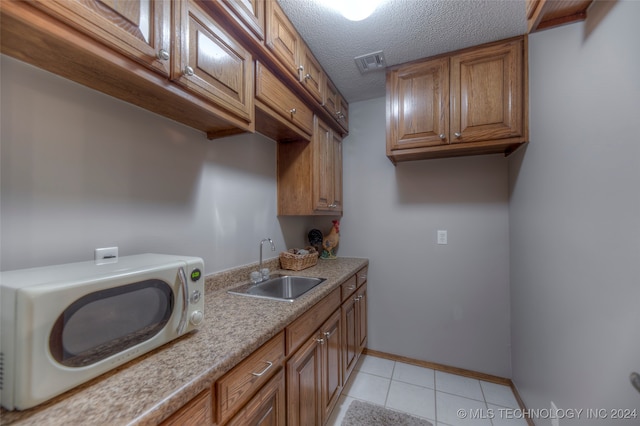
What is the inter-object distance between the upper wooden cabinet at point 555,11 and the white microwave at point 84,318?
1559 mm

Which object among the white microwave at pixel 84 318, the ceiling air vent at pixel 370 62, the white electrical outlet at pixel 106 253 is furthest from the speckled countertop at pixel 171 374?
the ceiling air vent at pixel 370 62

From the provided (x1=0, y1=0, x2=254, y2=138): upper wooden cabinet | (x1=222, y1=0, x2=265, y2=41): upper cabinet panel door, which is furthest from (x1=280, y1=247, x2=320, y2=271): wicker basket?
(x1=222, y1=0, x2=265, y2=41): upper cabinet panel door

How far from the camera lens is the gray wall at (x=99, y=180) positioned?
2.55ft

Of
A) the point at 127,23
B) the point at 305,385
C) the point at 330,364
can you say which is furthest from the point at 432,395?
the point at 127,23

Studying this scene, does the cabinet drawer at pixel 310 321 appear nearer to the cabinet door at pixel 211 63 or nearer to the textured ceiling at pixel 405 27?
the cabinet door at pixel 211 63

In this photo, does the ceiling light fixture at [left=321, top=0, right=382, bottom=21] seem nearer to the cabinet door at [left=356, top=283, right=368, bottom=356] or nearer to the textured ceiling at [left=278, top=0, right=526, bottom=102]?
the textured ceiling at [left=278, top=0, right=526, bottom=102]

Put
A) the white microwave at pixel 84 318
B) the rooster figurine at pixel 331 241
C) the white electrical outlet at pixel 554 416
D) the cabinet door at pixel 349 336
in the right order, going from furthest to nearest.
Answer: the rooster figurine at pixel 331 241
the cabinet door at pixel 349 336
the white electrical outlet at pixel 554 416
the white microwave at pixel 84 318

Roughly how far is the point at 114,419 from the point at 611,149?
1.60 metres

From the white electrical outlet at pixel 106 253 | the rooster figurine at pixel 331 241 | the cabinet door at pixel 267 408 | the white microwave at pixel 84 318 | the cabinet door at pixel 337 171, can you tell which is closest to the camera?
the white microwave at pixel 84 318

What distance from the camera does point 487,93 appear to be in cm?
173

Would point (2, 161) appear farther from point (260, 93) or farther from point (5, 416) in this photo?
point (260, 93)

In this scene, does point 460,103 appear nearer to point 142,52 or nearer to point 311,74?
point 311,74

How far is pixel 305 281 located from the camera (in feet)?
5.85

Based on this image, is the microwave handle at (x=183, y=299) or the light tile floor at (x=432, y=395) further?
the light tile floor at (x=432, y=395)
